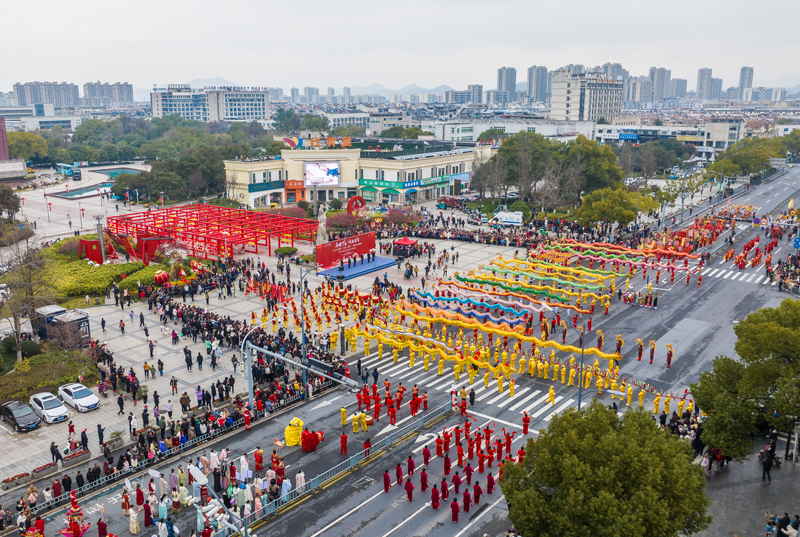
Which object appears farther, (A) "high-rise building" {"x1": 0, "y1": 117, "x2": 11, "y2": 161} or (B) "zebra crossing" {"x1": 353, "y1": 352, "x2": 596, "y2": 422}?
(A) "high-rise building" {"x1": 0, "y1": 117, "x2": 11, "y2": 161}

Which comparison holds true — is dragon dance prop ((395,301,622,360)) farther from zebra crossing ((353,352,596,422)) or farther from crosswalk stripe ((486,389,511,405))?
crosswalk stripe ((486,389,511,405))

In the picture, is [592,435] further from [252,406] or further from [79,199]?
[79,199]

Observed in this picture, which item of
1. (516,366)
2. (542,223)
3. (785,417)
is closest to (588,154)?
(542,223)

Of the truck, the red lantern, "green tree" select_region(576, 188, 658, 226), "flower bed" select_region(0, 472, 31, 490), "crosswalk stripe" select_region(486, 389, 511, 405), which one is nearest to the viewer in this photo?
"flower bed" select_region(0, 472, 31, 490)

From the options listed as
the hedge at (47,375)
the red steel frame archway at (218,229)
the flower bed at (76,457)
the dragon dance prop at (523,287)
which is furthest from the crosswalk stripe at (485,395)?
the red steel frame archway at (218,229)

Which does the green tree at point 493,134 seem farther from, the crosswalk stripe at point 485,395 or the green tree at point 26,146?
the crosswalk stripe at point 485,395

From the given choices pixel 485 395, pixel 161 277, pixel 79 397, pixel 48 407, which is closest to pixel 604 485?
pixel 485 395

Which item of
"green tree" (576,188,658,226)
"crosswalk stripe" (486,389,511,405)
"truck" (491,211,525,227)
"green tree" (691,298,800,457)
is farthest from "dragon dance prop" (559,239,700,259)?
"green tree" (691,298,800,457)
